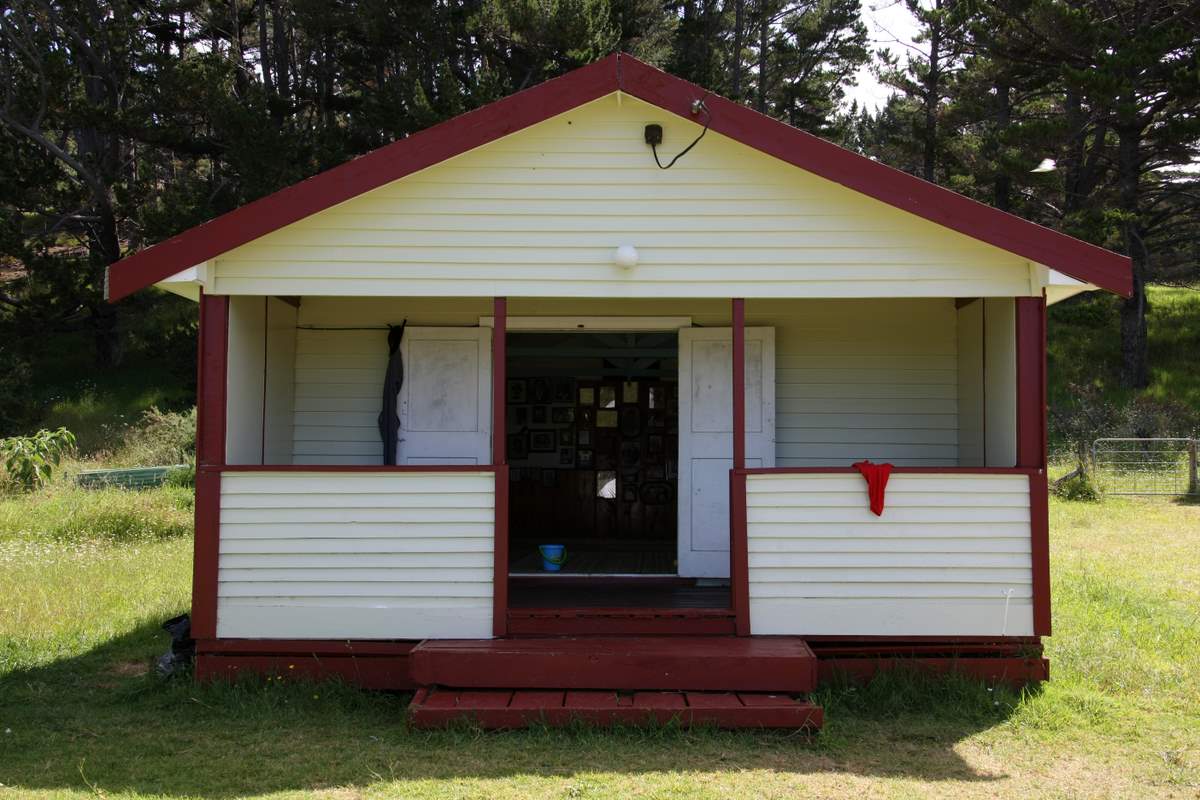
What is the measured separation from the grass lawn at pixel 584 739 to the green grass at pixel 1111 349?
17.2 metres

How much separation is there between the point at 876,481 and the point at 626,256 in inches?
79.0

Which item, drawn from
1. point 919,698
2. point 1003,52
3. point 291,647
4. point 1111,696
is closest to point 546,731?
point 291,647

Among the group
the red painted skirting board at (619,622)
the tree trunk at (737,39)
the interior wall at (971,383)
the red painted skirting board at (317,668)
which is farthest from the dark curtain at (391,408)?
the tree trunk at (737,39)

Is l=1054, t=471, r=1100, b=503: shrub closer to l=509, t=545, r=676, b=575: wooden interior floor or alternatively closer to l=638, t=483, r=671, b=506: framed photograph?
l=638, t=483, r=671, b=506: framed photograph

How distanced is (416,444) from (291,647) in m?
2.06

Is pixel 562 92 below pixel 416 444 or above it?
above

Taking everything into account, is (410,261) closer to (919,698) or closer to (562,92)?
(562,92)

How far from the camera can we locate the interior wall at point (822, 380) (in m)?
8.34

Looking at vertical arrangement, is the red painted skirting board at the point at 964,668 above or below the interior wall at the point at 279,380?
below

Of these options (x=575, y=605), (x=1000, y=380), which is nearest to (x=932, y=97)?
(x=1000, y=380)

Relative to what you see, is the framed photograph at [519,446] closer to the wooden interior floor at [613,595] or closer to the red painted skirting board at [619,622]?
the wooden interior floor at [613,595]

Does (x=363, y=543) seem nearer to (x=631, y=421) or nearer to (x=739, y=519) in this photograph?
(x=739, y=519)

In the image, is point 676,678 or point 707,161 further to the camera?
point 707,161

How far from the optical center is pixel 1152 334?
28109 mm
